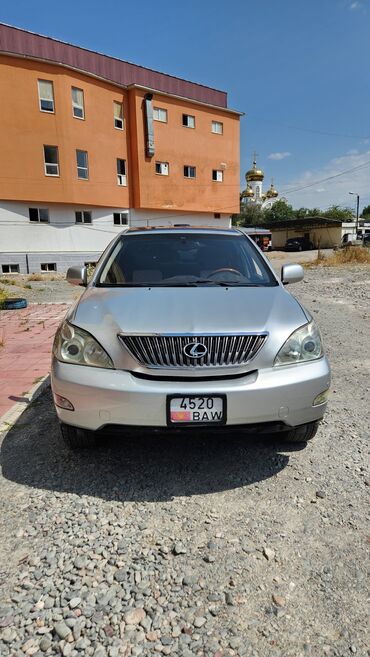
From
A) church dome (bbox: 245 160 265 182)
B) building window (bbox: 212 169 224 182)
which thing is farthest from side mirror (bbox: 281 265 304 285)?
church dome (bbox: 245 160 265 182)

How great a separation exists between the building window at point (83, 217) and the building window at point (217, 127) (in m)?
11.6

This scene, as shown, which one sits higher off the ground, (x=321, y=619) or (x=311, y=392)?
(x=311, y=392)

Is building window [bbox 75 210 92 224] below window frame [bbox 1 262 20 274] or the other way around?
the other way around

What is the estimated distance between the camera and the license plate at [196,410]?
2287 mm

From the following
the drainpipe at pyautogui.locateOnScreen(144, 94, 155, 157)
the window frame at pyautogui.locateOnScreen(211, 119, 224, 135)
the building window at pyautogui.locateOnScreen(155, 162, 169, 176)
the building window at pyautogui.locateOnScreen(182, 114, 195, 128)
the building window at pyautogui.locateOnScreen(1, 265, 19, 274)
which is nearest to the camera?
the building window at pyautogui.locateOnScreen(1, 265, 19, 274)

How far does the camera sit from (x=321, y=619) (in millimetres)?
1662

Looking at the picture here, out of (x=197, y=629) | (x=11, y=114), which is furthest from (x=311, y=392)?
(x=11, y=114)

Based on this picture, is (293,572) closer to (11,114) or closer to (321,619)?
(321,619)

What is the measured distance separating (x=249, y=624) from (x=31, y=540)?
1.14 meters

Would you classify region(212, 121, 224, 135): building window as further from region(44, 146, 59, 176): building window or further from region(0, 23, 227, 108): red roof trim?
region(44, 146, 59, 176): building window

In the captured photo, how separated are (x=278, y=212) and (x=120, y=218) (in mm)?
61110

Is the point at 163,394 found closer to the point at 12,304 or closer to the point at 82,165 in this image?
the point at 12,304

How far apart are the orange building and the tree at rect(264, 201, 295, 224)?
52154mm

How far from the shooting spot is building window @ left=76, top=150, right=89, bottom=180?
22.8 metres
